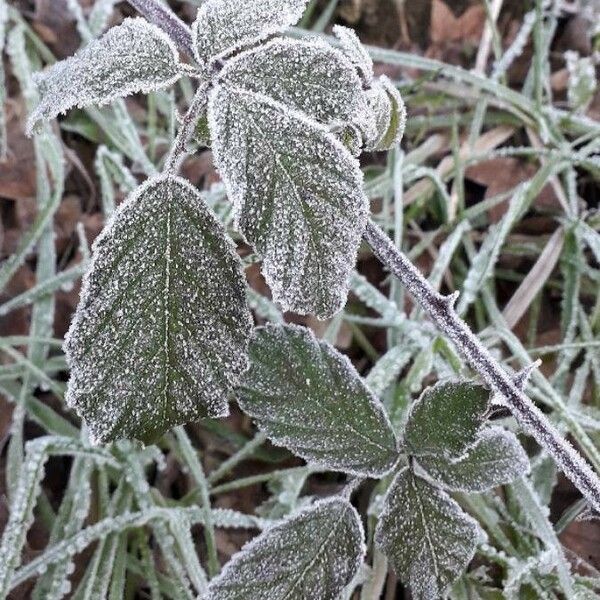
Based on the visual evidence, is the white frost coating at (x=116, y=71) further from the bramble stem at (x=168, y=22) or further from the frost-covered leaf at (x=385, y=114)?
the frost-covered leaf at (x=385, y=114)

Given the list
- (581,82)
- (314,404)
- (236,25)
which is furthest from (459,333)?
(581,82)

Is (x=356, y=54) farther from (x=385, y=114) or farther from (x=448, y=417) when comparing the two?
(x=448, y=417)

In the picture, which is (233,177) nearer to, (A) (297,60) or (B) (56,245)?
(A) (297,60)

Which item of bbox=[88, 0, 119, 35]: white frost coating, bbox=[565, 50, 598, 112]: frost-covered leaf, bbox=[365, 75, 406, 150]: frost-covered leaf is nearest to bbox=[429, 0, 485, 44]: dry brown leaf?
bbox=[565, 50, 598, 112]: frost-covered leaf

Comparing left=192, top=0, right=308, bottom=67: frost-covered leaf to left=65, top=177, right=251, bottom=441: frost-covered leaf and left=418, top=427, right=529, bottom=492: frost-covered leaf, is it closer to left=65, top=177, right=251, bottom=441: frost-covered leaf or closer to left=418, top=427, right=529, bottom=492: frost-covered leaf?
left=65, top=177, right=251, bottom=441: frost-covered leaf

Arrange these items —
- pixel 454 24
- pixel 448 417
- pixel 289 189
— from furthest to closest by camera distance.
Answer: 1. pixel 454 24
2. pixel 448 417
3. pixel 289 189

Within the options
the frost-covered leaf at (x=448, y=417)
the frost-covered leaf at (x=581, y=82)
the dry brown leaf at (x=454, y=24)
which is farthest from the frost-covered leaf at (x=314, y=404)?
the dry brown leaf at (x=454, y=24)

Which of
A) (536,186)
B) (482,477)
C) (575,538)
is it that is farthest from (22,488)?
(536,186)

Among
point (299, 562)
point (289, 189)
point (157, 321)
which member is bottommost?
point (299, 562)
